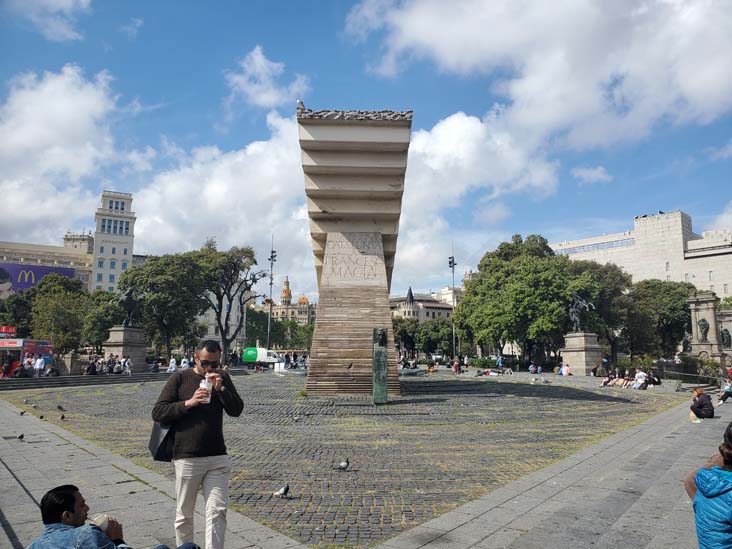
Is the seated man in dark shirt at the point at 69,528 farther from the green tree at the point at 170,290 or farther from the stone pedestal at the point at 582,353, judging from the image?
the green tree at the point at 170,290

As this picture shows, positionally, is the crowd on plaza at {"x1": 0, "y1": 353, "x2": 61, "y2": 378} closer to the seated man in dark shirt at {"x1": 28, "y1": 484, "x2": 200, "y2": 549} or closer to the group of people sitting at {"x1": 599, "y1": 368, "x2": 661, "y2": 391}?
the seated man in dark shirt at {"x1": 28, "y1": 484, "x2": 200, "y2": 549}

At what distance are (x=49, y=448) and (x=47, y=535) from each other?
7.80 meters

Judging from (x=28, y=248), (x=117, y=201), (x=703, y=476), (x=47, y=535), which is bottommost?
(x=47, y=535)

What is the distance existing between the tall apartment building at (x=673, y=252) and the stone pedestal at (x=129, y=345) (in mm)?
67324

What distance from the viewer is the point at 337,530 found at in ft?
17.6

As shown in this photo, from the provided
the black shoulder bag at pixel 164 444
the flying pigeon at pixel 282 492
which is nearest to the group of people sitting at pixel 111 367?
the flying pigeon at pixel 282 492

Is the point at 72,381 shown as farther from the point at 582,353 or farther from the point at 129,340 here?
the point at 582,353

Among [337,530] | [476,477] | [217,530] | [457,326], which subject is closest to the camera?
[217,530]

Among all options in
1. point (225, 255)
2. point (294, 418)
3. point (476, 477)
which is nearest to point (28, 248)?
point (225, 255)

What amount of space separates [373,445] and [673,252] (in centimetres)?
9488

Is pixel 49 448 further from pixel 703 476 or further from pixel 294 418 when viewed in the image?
pixel 703 476

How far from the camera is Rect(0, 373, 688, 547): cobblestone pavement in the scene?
6043 mm

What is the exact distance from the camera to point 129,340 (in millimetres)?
34438

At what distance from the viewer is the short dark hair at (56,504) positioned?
327 cm
